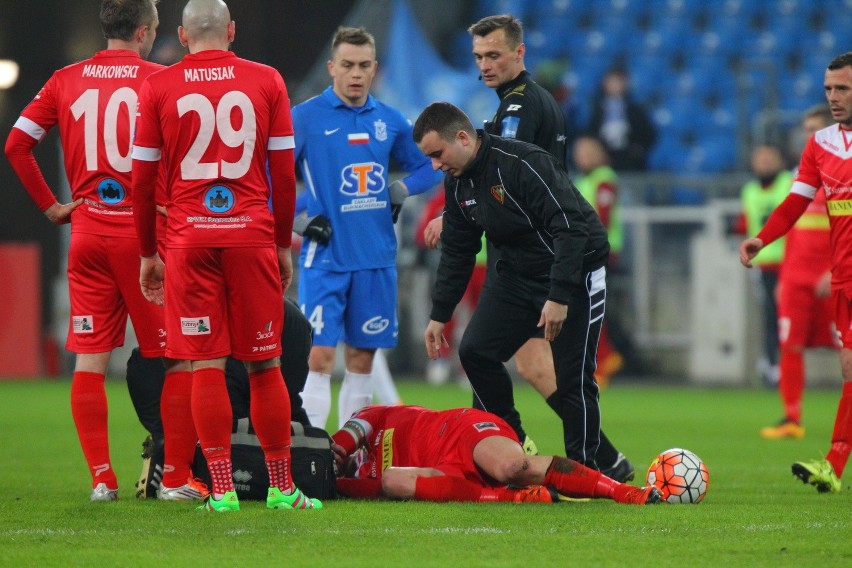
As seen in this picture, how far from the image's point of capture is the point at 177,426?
18.8 feet

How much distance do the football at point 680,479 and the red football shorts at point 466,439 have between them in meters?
0.65

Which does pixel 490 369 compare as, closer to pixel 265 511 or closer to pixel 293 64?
pixel 265 511

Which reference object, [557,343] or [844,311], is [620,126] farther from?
[557,343]

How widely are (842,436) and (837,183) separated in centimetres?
123

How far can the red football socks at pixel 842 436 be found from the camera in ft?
20.9

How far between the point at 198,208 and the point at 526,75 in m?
2.26

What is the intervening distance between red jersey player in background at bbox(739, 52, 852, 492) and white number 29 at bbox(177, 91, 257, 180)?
263 cm

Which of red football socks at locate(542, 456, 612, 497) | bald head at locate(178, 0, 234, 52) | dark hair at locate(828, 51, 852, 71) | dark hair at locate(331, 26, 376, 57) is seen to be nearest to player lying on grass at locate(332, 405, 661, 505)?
red football socks at locate(542, 456, 612, 497)

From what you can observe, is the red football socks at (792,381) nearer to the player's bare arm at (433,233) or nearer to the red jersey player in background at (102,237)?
the player's bare arm at (433,233)

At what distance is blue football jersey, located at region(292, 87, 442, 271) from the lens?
7.31 meters

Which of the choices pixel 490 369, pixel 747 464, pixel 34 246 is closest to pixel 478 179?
pixel 490 369

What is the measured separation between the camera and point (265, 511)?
5.33 metres

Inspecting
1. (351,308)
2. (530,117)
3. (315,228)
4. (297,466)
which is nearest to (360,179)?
(315,228)

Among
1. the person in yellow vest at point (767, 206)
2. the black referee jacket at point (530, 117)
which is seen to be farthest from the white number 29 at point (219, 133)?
the person in yellow vest at point (767, 206)
